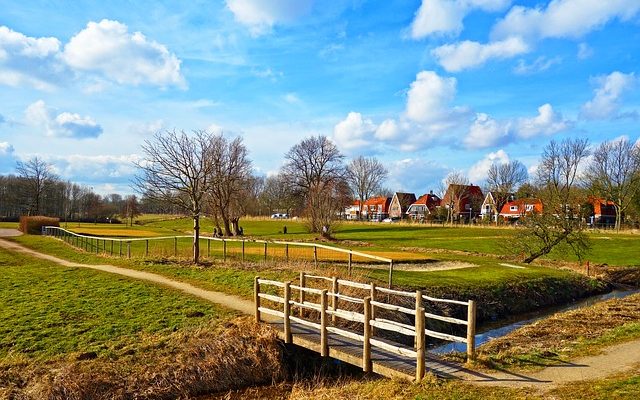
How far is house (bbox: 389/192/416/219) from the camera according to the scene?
118 m

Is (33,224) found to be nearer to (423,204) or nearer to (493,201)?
(493,201)

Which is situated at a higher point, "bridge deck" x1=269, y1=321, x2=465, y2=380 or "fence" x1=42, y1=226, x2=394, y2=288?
"fence" x1=42, y1=226, x2=394, y2=288

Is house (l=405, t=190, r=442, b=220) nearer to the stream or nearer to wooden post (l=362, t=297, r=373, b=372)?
the stream

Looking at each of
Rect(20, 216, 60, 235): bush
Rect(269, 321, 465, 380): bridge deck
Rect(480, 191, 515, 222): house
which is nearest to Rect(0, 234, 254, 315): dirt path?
Rect(269, 321, 465, 380): bridge deck

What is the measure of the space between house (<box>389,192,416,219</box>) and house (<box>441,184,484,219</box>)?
760 inches

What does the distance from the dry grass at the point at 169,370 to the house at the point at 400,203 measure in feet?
346

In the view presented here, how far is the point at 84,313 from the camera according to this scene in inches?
558

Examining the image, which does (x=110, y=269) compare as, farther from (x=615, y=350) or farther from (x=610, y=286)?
(x=610, y=286)

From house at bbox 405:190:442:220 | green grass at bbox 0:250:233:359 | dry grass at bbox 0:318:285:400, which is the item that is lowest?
dry grass at bbox 0:318:285:400

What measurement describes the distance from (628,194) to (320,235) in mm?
41537

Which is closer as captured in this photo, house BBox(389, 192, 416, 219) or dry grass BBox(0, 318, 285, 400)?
dry grass BBox(0, 318, 285, 400)

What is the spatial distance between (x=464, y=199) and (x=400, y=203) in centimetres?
2224

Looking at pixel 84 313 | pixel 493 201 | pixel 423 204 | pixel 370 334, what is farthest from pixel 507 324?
pixel 423 204

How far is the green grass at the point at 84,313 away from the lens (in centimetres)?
1173
